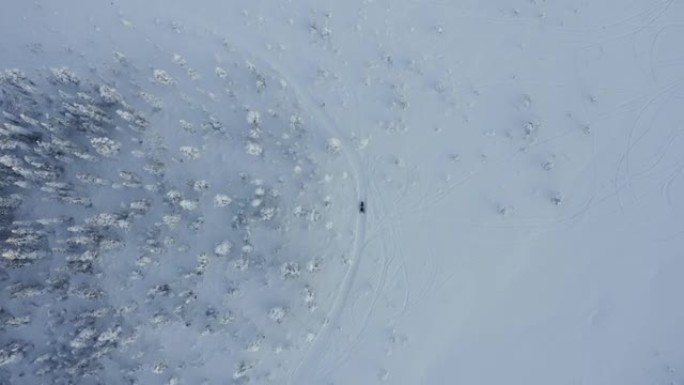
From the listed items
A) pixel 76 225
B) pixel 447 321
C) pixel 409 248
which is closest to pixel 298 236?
pixel 409 248

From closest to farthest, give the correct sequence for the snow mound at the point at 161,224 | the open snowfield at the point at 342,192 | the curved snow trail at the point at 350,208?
1. the snow mound at the point at 161,224
2. the open snowfield at the point at 342,192
3. the curved snow trail at the point at 350,208

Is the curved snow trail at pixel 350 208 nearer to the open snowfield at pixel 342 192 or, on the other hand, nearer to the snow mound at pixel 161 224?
the open snowfield at pixel 342 192

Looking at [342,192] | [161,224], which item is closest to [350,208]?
[342,192]

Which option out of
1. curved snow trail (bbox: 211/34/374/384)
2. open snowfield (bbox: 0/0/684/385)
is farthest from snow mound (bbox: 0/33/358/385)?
curved snow trail (bbox: 211/34/374/384)

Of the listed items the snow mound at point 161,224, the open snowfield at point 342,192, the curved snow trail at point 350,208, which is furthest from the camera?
the curved snow trail at point 350,208

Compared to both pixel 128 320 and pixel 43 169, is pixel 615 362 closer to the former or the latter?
pixel 128 320

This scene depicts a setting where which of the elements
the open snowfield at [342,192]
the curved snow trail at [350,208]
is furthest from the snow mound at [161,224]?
the curved snow trail at [350,208]

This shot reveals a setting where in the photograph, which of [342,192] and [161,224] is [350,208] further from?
[161,224]

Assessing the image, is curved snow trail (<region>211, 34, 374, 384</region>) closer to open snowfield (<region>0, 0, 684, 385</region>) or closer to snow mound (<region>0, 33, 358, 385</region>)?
open snowfield (<region>0, 0, 684, 385</region>)
